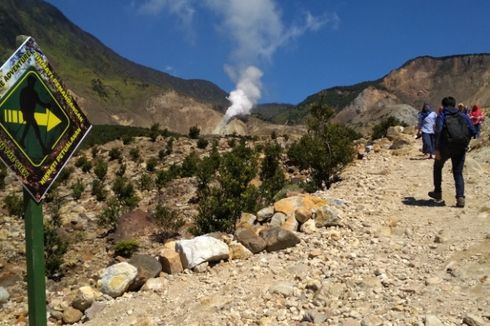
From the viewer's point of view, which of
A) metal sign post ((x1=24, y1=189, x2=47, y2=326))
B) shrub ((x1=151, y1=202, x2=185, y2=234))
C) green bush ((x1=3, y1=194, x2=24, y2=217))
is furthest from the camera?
green bush ((x1=3, y1=194, x2=24, y2=217))

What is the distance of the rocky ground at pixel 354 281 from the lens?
17.4ft

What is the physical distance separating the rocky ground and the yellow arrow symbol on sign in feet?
10.4

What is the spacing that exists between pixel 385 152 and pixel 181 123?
12547 centimetres

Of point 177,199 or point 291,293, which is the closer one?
point 291,293

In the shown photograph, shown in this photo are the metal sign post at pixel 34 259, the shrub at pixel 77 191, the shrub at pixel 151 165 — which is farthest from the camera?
the shrub at pixel 151 165

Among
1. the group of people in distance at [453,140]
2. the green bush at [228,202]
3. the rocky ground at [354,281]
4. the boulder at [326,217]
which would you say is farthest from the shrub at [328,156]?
the boulder at [326,217]

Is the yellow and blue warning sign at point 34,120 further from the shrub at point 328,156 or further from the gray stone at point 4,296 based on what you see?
the shrub at point 328,156

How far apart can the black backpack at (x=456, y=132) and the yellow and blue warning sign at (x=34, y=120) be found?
6.86 meters

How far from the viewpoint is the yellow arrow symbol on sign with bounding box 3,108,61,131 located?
3.05 m

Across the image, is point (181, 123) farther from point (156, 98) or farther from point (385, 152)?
point (385, 152)

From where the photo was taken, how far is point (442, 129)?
8719 mm

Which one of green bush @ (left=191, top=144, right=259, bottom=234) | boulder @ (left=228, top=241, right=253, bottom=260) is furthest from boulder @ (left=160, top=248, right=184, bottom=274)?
green bush @ (left=191, top=144, right=259, bottom=234)

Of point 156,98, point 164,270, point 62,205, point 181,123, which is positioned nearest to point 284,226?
point 164,270

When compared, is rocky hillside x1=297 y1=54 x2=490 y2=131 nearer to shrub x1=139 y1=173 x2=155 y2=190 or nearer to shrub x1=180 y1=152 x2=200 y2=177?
shrub x1=180 y1=152 x2=200 y2=177
